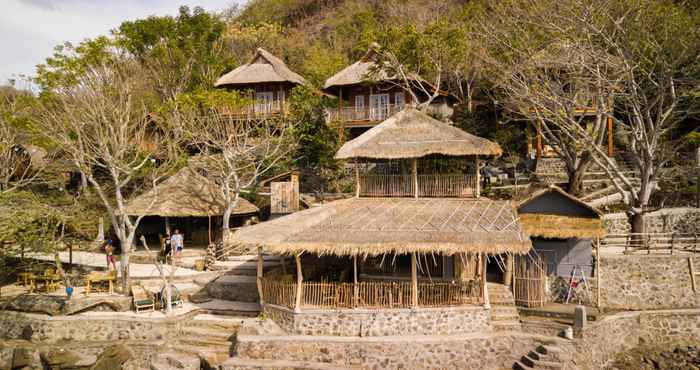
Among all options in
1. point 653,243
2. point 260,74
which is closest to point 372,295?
point 653,243

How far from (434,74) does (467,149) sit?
50.0ft

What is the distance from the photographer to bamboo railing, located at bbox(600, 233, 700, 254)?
660 inches

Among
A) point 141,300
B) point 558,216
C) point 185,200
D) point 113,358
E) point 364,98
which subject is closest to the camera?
point 113,358

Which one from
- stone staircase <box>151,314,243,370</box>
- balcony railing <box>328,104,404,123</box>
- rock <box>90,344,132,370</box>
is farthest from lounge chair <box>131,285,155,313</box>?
balcony railing <box>328,104,404,123</box>

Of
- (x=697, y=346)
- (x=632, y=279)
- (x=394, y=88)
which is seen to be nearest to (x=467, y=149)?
(x=632, y=279)

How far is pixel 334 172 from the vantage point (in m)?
27.9

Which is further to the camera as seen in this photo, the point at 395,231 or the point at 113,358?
the point at 113,358

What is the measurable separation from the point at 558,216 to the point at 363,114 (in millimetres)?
15701

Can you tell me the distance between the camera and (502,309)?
14875 millimetres

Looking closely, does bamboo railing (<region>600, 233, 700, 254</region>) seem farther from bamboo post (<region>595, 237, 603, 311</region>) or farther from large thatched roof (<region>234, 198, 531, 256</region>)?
large thatched roof (<region>234, 198, 531, 256</region>)

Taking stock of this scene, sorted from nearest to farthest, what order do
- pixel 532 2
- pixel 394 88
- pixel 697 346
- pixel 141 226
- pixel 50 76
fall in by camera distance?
pixel 697 346
pixel 50 76
pixel 532 2
pixel 141 226
pixel 394 88

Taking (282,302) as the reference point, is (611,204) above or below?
above

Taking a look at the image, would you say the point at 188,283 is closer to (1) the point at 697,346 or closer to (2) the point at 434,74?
(1) the point at 697,346

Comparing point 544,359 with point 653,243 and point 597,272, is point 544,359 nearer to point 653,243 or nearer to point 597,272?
point 597,272
